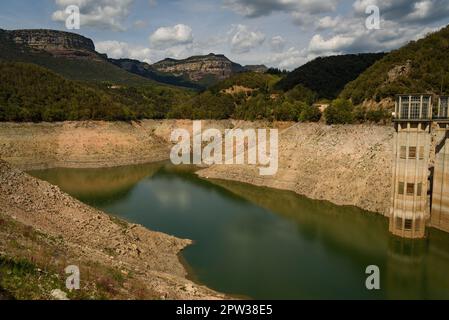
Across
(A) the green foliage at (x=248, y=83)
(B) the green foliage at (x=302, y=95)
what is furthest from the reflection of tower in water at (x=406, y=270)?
(A) the green foliage at (x=248, y=83)

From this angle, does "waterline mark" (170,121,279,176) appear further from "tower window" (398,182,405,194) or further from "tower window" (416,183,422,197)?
"tower window" (416,183,422,197)

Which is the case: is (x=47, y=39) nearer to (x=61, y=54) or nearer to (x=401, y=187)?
(x=61, y=54)

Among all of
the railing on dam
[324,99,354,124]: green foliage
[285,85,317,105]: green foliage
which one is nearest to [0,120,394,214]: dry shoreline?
[324,99,354,124]: green foliage

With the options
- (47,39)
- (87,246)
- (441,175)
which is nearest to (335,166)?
(441,175)

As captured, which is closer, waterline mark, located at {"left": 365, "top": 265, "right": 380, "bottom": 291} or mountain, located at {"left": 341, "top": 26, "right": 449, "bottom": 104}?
waterline mark, located at {"left": 365, "top": 265, "right": 380, "bottom": 291}

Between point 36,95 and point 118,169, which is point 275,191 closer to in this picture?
point 118,169

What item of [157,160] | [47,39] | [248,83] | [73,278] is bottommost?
[157,160]

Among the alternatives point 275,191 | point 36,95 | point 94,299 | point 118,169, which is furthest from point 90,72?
point 94,299
